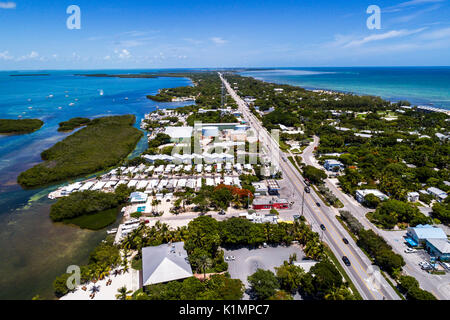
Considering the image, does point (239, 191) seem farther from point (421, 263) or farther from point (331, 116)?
point (331, 116)

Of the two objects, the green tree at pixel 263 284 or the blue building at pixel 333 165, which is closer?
the green tree at pixel 263 284

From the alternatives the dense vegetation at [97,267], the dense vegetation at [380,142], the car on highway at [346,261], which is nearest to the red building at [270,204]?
the dense vegetation at [380,142]

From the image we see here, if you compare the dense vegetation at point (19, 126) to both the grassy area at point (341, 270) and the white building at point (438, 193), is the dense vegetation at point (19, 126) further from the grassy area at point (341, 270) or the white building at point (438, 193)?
the white building at point (438, 193)

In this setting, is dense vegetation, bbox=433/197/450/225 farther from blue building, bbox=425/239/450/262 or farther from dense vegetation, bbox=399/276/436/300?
dense vegetation, bbox=399/276/436/300

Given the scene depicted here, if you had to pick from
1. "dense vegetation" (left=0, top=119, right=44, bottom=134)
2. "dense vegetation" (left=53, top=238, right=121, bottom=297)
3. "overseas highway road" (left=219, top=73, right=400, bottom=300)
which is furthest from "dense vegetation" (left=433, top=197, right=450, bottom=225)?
"dense vegetation" (left=0, top=119, right=44, bottom=134)
